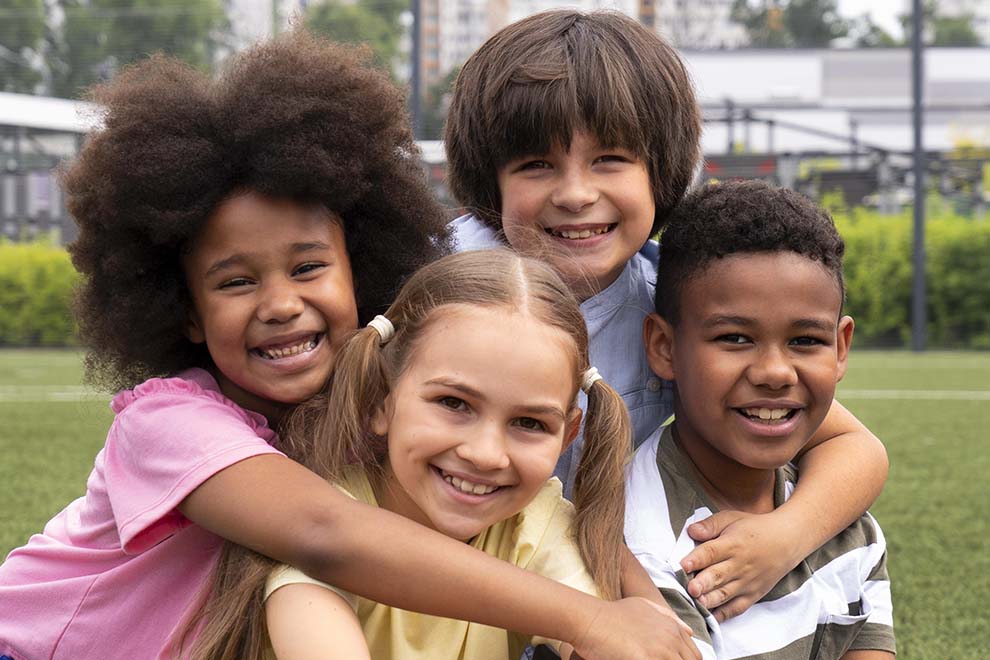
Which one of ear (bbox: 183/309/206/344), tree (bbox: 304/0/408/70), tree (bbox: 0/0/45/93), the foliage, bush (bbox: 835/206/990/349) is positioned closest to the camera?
ear (bbox: 183/309/206/344)

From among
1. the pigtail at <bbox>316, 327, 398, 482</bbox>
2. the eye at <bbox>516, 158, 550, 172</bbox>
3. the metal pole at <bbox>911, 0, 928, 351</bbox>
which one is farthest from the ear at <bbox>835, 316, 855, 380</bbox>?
the metal pole at <bbox>911, 0, 928, 351</bbox>

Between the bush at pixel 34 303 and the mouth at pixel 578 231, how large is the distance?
12.5 meters

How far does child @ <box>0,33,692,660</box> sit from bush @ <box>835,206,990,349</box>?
12399mm

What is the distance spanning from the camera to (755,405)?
2152 mm

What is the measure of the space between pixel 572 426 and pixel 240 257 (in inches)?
23.8

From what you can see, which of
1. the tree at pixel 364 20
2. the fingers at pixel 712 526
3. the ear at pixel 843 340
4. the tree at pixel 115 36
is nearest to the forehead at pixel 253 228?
the fingers at pixel 712 526

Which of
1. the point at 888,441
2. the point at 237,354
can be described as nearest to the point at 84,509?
the point at 237,354

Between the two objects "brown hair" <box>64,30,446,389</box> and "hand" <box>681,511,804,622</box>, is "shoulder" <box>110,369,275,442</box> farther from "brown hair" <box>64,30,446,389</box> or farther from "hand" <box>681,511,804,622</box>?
"hand" <box>681,511,804,622</box>

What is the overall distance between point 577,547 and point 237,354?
635mm

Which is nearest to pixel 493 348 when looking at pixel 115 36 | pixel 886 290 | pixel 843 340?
pixel 843 340

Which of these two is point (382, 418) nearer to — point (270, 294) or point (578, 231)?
point (270, 294)

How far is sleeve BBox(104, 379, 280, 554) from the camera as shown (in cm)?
182

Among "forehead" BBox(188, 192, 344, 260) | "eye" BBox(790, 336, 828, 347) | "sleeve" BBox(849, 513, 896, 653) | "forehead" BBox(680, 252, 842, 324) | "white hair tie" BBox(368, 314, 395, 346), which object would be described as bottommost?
"sleeve" BBox(849, 513, 896, 653)

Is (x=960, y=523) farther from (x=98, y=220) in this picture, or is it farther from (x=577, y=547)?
(x=98, y=220)
